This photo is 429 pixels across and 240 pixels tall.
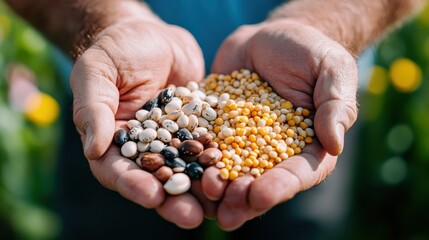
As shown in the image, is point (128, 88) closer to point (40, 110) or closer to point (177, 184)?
point (177, 184)

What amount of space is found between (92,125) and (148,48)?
20.7 inches

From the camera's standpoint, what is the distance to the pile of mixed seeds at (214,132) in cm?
196

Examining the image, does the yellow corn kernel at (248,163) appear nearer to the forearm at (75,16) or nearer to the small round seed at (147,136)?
the small round seed at (147,136)

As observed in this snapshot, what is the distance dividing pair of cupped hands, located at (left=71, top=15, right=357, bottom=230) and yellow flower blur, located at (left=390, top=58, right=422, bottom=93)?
4.07 feet

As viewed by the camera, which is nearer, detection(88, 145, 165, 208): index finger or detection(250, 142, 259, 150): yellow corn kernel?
detection(88, 145, 165, 208): index finger

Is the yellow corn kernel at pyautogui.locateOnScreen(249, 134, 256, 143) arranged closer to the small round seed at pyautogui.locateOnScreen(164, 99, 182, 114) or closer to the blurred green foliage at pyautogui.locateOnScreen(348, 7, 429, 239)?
the small round seed at pyautogui.locateOnScreen(164, 99, 182, 114)

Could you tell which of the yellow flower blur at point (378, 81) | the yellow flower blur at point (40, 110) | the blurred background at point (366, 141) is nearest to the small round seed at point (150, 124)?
the blurred background at point (366, 141)

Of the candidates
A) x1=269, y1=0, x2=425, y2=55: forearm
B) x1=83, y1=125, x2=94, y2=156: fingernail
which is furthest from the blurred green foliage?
x1=83, y1=125, x2=94, y2=156: fingernail

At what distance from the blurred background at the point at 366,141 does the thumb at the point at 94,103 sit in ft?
4.82

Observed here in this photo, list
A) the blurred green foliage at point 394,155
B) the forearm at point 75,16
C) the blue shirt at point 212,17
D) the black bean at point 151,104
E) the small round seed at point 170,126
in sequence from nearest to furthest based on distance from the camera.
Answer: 1. the small round seed at point 170,126
2. the black bean at point 151,104
3. the forearm at point 75,16
4. the blue shirt at point 212,17
5. the blurred green foliage at point 394,155

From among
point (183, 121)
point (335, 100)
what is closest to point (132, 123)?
point (183, 121)

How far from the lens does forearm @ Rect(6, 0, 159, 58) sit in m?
2.71

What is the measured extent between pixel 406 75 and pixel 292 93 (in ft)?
5.09

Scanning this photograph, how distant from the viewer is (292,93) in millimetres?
2295
